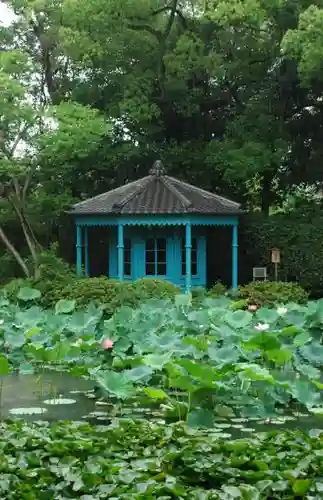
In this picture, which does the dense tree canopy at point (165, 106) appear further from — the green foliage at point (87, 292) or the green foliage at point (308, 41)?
the green foliage at point (87, 292)

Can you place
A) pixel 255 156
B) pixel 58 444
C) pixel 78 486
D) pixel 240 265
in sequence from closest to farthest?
1. pixel 78 486
2. pixel 58 444
3. pixel 255 156
4. pixel 240 265

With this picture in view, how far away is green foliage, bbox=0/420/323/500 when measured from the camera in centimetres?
421

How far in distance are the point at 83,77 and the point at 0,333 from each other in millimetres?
13905

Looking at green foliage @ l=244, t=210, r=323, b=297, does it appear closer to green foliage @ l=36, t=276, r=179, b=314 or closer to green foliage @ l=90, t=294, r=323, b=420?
green foliage @ l=36, t=276, r=179, b=314

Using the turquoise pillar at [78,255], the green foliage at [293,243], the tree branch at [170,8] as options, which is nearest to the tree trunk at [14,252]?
the turquoise pillar at [78,255]

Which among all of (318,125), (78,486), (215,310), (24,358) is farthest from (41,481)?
(318,125)

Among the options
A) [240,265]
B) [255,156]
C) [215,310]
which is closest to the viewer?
[215,310]

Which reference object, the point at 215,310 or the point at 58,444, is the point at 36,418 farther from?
the point at 215,310

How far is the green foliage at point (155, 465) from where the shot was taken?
4.21 m

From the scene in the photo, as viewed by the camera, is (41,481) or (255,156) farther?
(255,156)

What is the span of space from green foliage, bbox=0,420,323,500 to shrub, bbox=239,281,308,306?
971cm

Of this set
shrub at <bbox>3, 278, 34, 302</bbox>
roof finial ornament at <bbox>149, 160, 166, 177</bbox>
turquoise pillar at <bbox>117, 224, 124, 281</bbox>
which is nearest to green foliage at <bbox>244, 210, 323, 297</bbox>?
roof finial ornament at <bbox>149, 160, 166, 177</bbox>

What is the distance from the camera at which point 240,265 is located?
21078 millimetres

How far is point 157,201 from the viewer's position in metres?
18.9
